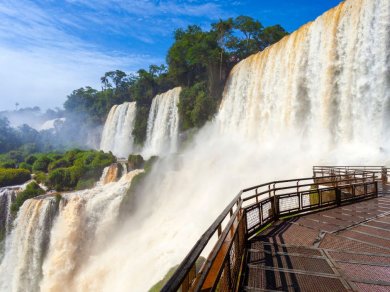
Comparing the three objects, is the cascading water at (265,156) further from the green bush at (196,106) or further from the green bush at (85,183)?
the green bush at (196,106)

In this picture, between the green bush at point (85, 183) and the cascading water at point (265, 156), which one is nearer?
the cascading water at point (265, 156)

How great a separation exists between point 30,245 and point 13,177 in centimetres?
2136

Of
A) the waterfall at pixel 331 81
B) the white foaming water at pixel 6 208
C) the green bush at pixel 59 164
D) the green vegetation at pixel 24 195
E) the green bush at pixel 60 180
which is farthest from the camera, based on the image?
the green bush at pixel 59 164

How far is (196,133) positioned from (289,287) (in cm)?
3671

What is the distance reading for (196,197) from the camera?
2183 cm

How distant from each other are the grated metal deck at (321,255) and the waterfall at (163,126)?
36.1 m

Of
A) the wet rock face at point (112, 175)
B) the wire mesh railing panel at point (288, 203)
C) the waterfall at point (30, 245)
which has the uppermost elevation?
the wire mesh railing panel at point (288, 203)

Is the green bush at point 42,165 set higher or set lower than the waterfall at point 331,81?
lower

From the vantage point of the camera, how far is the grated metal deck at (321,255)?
411cm

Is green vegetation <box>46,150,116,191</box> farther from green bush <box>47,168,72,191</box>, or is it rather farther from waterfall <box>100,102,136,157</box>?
waterfall <box>100,102,136,157</box>

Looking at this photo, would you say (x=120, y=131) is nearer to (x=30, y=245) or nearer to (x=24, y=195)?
(x=24, y=195)

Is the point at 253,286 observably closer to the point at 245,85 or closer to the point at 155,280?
the point at 155,280

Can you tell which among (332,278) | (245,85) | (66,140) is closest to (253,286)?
(332,278)

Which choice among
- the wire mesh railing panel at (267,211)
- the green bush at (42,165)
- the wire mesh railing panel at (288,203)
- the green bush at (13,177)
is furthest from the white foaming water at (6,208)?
the wire mesh railing panel at (267,211)
